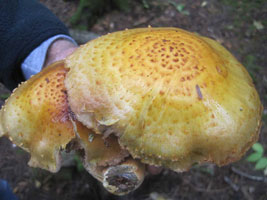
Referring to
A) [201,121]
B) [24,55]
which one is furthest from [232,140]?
[24,55]

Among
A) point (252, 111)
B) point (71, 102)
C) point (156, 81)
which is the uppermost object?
point (156, 81)

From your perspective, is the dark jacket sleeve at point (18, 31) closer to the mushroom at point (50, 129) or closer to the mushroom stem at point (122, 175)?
the mushroom at point (50, 129)

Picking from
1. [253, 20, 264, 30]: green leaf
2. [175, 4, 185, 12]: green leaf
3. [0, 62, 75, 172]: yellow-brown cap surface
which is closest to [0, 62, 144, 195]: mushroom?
[0, 62, 75, 172]: yellow-brown cap surface

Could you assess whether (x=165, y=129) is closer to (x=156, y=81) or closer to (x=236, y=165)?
(x=156, y=81)

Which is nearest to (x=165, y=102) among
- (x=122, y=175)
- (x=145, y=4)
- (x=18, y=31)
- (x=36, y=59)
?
(x=122, y=175)

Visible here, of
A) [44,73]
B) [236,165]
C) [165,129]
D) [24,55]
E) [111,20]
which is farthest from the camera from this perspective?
[111,20]

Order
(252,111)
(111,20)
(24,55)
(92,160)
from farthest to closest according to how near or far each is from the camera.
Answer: (111,20)
(24,55)
(92,160)
(252,111)

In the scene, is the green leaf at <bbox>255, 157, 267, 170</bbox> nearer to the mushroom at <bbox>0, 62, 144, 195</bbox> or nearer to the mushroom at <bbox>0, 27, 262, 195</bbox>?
the mushroom at <bbox>0, 27, 262, 195</bbox>

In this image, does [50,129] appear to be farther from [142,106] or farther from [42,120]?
[142,106]
